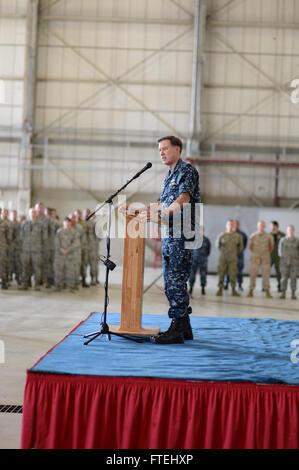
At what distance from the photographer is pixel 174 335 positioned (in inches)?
144

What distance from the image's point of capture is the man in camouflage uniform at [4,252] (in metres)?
9.82

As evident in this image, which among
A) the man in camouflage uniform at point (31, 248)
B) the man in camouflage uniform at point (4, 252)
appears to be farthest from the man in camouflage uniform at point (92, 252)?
the man in camouflage uniform at point (4, 252)

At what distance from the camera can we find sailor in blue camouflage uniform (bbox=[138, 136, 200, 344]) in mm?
3615

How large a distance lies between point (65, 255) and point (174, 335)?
633cm

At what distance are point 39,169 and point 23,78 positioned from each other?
2.83 m

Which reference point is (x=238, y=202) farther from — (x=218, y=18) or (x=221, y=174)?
(x=218, y=18)

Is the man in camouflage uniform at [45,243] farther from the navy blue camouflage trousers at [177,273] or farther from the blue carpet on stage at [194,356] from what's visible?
the navy blue camouflage trousers at [177,273]

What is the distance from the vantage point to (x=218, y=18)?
1550 cm

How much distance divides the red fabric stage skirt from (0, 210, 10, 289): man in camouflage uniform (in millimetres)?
7526

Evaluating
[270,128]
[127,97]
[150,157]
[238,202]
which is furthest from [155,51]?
[238,202]

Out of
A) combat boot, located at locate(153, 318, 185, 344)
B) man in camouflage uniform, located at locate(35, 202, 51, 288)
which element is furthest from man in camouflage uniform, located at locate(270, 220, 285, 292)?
combat boot, located at locate(153, 318, 185, 344)

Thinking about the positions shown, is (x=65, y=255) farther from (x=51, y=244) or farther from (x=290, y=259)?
(x=290, y=259)

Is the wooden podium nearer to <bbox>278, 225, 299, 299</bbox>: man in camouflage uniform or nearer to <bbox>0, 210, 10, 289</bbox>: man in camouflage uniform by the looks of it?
<bbox>0, 210, 10, 289</bbox>: man in camouflage uniform

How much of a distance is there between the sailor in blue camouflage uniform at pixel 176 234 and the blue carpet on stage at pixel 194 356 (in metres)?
0.22
